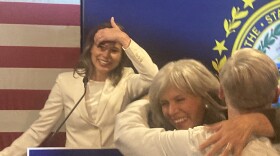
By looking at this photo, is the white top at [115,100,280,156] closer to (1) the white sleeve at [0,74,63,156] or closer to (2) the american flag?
(1) the white sleeve at [0,74,63,156]

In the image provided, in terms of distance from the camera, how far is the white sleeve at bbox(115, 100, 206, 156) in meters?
1.07

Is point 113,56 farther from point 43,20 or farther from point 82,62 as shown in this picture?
point 43,20

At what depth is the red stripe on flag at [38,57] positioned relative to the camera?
1784 mm

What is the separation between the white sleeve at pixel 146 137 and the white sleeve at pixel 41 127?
36cm

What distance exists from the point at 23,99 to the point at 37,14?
300 millimetres

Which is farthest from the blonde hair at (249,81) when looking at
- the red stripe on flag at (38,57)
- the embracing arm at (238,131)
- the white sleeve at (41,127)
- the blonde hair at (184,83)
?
the red stripe on flag at (38,57)

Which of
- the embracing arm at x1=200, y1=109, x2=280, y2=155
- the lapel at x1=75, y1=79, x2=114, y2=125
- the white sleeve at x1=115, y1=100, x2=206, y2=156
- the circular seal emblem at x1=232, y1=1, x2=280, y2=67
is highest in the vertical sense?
the circular seal emblem at x1=232, y1=1, x2=280, y2=67

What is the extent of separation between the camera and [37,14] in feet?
5.89

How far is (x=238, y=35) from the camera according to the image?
178cm

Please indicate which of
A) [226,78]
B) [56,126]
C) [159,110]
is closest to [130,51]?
[159,110]

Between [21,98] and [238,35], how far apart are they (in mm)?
784

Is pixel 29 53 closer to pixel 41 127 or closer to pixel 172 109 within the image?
pixel 41 127

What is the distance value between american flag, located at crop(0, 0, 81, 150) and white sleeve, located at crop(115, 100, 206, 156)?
1.76 ft

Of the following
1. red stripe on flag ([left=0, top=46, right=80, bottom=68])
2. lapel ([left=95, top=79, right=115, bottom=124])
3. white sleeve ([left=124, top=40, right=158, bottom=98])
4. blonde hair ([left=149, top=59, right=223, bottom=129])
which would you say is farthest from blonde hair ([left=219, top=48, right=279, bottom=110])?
red stripe on flag ([left=0, top=46, right=80, bottom=68])
